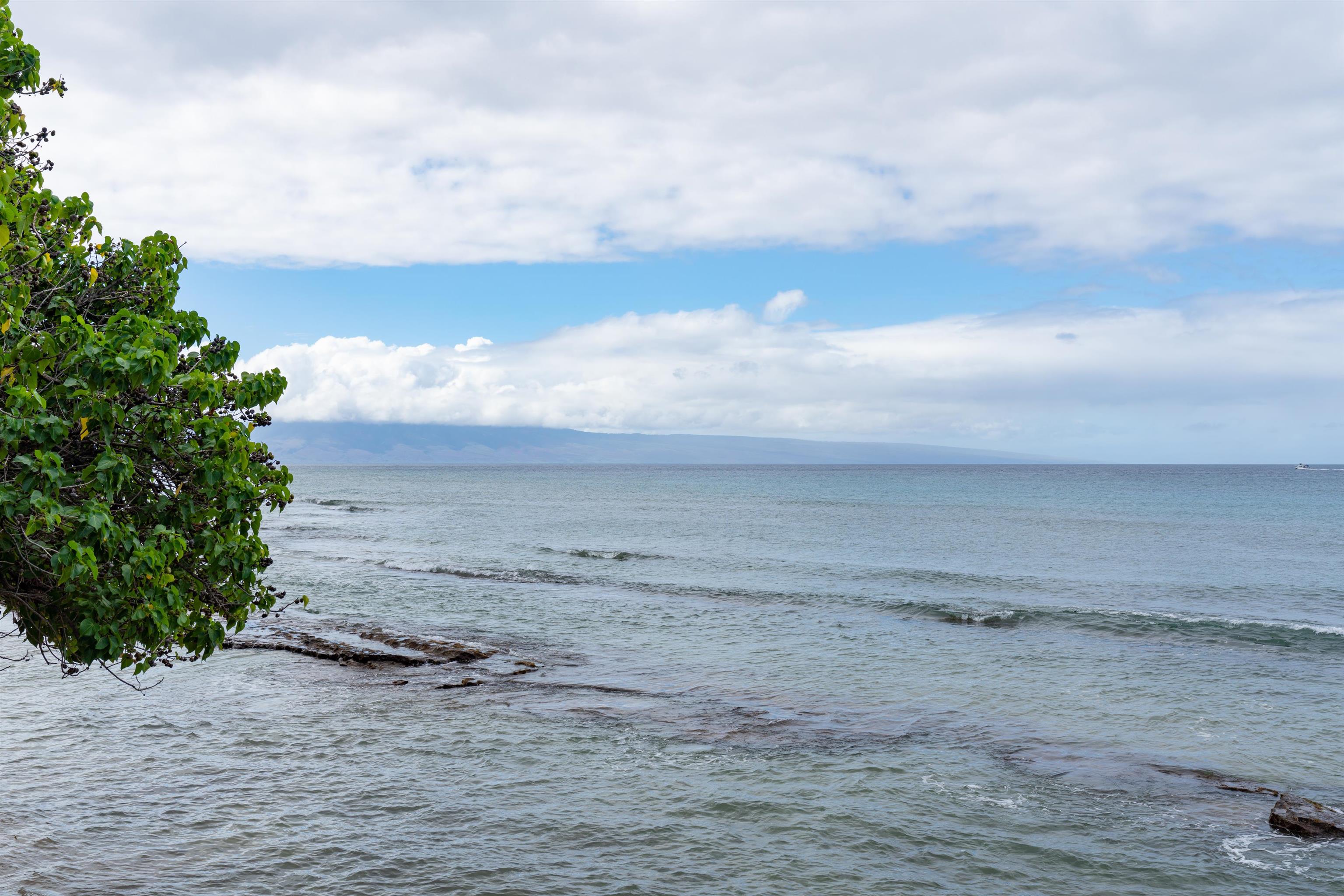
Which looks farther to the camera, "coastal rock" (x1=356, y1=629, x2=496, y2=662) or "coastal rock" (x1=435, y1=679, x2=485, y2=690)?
"coastal rock" (x1=356, y1=629, x2=496, y2=662)

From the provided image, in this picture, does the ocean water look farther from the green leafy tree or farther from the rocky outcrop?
the green leafy tree

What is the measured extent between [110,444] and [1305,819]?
55.3 feet

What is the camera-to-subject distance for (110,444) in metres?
8.85

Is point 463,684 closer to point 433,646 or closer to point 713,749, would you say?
point 433,646

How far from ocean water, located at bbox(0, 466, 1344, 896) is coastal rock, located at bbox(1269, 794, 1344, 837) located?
0.32 m

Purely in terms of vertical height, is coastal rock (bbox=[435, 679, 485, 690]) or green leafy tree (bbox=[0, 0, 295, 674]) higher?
green leafy tree (bbox=[0, 0, 295, 674])

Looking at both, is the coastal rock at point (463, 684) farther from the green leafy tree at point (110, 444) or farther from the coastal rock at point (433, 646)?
the green leafy tree at point (110, 444)

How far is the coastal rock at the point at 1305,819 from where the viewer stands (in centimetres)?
1388

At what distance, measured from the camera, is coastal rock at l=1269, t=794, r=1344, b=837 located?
13.9 m

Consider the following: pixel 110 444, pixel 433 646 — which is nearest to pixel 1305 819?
pixel 110 444

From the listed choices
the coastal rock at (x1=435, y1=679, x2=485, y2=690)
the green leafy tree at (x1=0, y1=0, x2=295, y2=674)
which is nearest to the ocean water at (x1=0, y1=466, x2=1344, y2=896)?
the coastal rock at (x1=435, y1=679, x2=485, y2=690)

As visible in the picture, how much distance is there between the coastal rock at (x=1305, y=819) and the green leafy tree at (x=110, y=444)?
1499 cm

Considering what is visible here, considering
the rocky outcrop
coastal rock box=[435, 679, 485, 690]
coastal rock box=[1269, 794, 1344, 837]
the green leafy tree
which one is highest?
the green leafy tree

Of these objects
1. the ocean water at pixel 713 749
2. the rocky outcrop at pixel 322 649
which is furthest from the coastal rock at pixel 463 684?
the rocky outcrop at pixel 322 649
